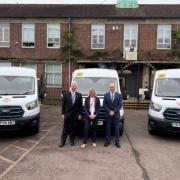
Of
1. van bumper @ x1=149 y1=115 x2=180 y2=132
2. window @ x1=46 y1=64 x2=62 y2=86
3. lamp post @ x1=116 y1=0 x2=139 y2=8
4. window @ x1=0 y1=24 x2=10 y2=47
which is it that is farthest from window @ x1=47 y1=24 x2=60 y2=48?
van bumper @ x1=149 y1=115 x2=180 y2=132

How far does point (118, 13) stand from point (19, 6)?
31.4ft

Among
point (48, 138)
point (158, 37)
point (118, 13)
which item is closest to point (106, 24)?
point (118, 13)

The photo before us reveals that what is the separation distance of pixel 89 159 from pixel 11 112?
3.53 metres

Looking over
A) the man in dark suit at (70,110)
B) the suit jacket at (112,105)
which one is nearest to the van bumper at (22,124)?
the man in dark suit at (70,110)

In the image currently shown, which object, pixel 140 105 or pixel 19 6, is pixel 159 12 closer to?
pixel 140 105

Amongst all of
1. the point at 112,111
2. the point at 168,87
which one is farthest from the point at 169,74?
the point at 112,111

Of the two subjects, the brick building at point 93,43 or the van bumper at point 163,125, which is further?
the brick building at point 93,43

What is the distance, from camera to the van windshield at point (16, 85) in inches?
468

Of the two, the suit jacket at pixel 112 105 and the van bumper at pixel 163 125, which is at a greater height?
the suit jacket at pixel 112 105

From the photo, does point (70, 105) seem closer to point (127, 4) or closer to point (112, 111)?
point (112, 111)

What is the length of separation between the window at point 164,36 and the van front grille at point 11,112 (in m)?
18.6

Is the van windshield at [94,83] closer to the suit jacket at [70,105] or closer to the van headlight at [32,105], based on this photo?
the van headlight at [32,105]

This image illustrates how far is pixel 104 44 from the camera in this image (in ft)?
90.6

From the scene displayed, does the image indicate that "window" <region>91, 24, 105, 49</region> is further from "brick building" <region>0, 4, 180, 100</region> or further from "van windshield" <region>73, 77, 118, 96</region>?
"van windshield" <region>73, 77, 118, 96</region>
